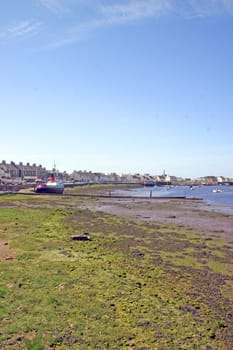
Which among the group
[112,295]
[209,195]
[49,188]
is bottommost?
[209,195]

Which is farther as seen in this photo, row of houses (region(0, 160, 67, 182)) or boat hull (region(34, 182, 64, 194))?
row of houses (region(0, 160, 67, 182))

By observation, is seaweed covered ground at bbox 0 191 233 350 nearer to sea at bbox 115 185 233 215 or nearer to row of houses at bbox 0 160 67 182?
sea at bbox 115 185 233 215

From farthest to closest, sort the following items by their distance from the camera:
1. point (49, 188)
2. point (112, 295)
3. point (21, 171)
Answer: point (21, 171) < point (49, 188) < point (112, 295)

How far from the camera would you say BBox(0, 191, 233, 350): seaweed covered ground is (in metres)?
7.62

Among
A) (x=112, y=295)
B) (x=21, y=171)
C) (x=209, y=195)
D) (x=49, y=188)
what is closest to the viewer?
(x=112, y=295)

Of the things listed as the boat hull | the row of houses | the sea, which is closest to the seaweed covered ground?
the sea

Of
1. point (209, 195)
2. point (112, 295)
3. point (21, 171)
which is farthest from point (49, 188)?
point (21, 171)

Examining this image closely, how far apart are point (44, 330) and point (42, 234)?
12.5 m

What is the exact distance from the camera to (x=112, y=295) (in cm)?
1002

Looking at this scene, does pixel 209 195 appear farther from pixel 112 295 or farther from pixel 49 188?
pixel 112 295

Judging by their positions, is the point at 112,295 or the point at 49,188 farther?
the point at 49,188

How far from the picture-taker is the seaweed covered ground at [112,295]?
7617mm

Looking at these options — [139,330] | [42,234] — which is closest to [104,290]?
[139,330]

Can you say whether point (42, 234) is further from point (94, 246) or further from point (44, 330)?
point (44, 330)
